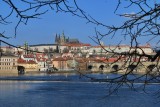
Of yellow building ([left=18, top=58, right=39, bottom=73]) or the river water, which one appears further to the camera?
yellow building ([left=18, top=58, right=39, bottom=73])

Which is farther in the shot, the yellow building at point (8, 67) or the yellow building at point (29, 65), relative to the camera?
the yellow building at point (29, 65)

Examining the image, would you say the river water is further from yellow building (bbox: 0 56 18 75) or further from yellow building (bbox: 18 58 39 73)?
yellow building (bbox: 18 58 39 73)

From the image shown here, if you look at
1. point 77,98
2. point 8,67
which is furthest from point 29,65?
point 77,98

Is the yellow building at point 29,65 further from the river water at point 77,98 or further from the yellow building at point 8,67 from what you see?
the river water at point 77,98

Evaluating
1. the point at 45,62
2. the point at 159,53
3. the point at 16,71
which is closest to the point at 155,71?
the point at 159,53

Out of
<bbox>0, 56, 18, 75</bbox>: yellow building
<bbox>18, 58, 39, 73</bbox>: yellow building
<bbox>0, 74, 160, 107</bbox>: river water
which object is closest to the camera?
<bbox>0, 74, 160, 107</bbox>: river water

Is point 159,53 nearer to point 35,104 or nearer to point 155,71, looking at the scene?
point 155,71

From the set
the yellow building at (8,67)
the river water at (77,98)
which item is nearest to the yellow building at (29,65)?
the yellow building at (8,67)

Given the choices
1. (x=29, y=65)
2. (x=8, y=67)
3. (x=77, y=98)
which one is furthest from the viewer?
(x=29, y=65)

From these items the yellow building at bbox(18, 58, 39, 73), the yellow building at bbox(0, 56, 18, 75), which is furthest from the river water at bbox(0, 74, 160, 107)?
the yellow building at bbox(18, 58, 39, 73)

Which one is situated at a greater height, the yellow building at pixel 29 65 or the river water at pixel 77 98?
the yellow building at pixel 29 65

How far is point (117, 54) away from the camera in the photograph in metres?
1.50

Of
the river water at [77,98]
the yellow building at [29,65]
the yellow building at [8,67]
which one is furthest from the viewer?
the yellow building at [29,65]

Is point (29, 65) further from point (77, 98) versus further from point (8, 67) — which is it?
point (77, 98)
